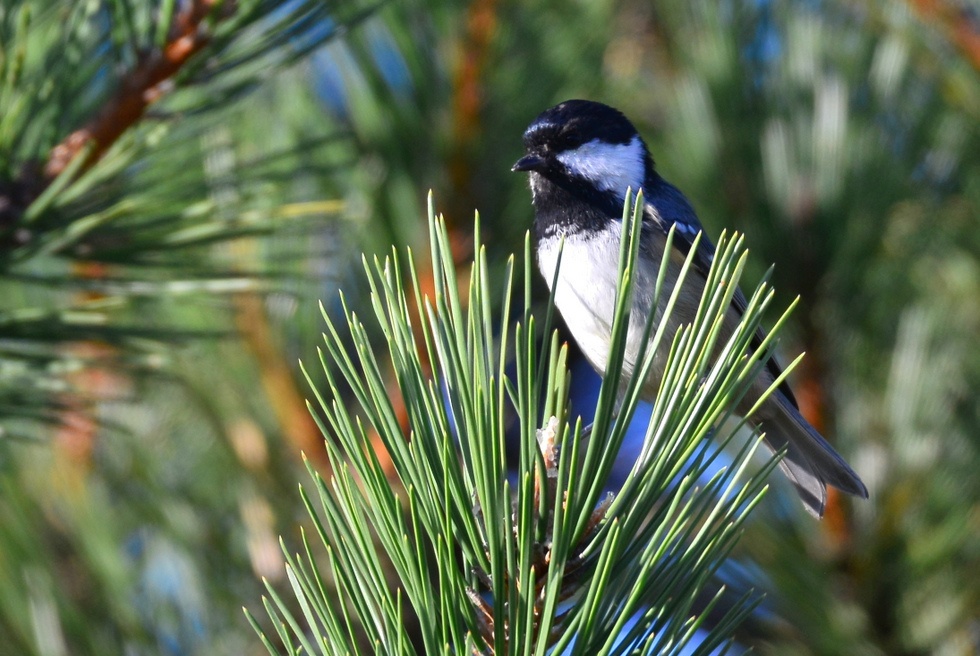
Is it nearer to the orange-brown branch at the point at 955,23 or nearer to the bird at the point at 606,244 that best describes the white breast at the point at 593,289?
the bird at the point at 606,244

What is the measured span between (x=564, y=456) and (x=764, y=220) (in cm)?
143

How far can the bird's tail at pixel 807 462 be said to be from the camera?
174 centimetres

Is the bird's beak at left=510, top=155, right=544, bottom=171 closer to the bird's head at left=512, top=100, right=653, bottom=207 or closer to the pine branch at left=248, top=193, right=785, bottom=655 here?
the bird's head at left=512, top=100, right=653, bottom=207

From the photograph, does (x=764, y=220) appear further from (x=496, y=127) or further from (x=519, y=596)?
(x=519, y=596)

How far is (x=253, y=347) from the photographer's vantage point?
1.92 metres

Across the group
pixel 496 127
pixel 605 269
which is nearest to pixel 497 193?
pixel 496 127

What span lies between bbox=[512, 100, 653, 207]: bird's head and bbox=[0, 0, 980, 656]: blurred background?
0.09 m

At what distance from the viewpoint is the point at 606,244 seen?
1.95 meters

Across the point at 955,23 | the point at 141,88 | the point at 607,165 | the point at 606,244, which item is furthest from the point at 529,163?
the point at 955,23

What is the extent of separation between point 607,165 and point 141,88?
1.03 m

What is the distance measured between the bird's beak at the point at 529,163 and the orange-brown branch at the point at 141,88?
0.62m

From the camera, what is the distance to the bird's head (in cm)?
196

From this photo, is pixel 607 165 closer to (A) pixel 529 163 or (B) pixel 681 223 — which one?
(B) pixel 681 223

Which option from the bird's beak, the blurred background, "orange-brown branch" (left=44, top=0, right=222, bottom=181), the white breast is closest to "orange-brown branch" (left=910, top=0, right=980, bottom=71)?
the blurred background
